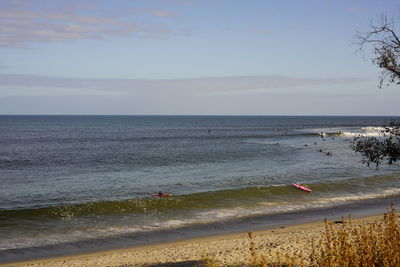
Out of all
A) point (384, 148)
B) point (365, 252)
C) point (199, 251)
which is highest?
point (384, 148)

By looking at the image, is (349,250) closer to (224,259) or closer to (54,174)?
(224,259)

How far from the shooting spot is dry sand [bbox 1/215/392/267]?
13.9m

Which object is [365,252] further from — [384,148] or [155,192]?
[155,192]


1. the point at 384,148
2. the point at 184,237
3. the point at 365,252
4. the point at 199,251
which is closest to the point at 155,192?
the point at 184,237

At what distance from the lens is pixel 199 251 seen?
15.1 metres

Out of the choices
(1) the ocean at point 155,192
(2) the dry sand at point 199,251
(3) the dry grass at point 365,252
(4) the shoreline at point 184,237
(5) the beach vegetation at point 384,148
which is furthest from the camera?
(1) the ocean at point 155,192

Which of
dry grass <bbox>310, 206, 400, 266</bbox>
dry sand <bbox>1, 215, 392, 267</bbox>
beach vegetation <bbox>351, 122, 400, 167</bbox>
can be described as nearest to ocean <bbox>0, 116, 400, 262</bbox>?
dry sand <bbox>1, 215, 392, 267</bbox>

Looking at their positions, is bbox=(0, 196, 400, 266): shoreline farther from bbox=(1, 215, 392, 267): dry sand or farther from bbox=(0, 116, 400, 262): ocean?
bbox=(0, 116, 400, 262): ocean

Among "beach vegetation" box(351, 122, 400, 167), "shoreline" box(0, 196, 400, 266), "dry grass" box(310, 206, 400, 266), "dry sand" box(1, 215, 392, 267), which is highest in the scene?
"beach vegetation" box(351, 122, 400, 167)

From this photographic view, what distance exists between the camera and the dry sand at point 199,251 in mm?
13930

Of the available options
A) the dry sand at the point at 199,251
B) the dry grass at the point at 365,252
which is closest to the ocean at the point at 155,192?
the dry sand at the point at 199,251

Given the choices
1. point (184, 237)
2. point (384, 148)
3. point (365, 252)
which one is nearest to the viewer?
point (365, 252)

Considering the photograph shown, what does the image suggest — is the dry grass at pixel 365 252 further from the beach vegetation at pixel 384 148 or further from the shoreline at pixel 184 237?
the shoreline at pixel 184 237

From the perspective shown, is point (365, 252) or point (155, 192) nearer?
point (365, 252)
